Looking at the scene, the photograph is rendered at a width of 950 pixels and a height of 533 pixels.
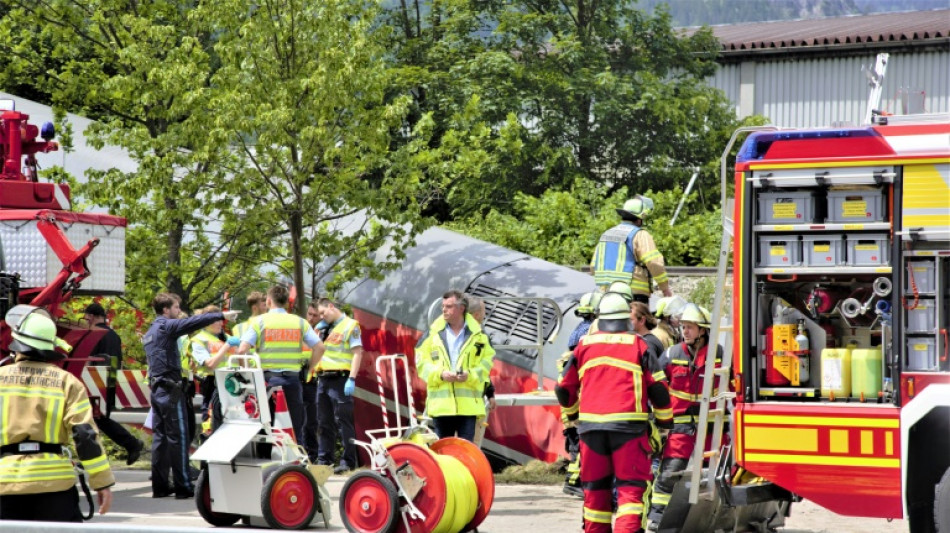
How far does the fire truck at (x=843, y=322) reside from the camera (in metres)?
7.36

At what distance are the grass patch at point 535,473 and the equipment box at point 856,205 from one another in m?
5.20

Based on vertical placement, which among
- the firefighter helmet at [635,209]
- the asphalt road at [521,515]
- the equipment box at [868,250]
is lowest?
the asphalt road at [521,515]

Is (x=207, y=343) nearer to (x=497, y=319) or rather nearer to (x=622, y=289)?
(x=497, y=319)

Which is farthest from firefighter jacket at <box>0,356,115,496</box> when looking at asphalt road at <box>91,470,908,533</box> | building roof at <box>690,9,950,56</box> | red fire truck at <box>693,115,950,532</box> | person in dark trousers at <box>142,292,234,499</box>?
building roof at <box>690,9,950,56</box>

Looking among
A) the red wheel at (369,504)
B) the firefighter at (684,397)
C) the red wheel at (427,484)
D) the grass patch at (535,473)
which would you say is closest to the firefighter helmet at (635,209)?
the firefighter at (684,397)

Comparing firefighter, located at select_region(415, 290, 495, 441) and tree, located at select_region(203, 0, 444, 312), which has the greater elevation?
tree, located at select_region(203, 0, 444, 312)

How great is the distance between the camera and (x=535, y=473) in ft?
41.4

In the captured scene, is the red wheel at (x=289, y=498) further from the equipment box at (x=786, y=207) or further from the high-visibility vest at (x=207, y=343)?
the equipment box at (x=786, y=207)

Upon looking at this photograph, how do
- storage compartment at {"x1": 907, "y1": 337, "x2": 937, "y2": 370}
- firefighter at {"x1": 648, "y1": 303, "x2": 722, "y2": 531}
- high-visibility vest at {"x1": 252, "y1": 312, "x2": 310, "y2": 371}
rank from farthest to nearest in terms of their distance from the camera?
high-visibility vest at {"x1": 252, "y1": 312, "x2": 310, "y2": 371}, firefighter at {"x1": 648, "y1": 303, "x2": 722, "y2": 531}, storage compartment at {"x1": 907, "y1": 337, "x2": 937, "y2": 370}

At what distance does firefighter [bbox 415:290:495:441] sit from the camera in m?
10.1

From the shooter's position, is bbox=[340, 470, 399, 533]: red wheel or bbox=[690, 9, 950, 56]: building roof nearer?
bbox=[340, 470, 399, 533]: red wheel

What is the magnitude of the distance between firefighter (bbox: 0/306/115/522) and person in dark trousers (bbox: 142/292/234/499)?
460 cm

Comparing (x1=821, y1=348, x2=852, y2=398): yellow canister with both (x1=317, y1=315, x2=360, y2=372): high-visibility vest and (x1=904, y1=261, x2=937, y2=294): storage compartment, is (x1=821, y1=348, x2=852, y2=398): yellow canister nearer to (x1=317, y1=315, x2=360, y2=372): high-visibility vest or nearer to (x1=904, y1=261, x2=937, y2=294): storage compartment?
(x1=904, y1=261, x2=937, y2=294): storage compartment

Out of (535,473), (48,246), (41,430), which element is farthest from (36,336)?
(535,473)
